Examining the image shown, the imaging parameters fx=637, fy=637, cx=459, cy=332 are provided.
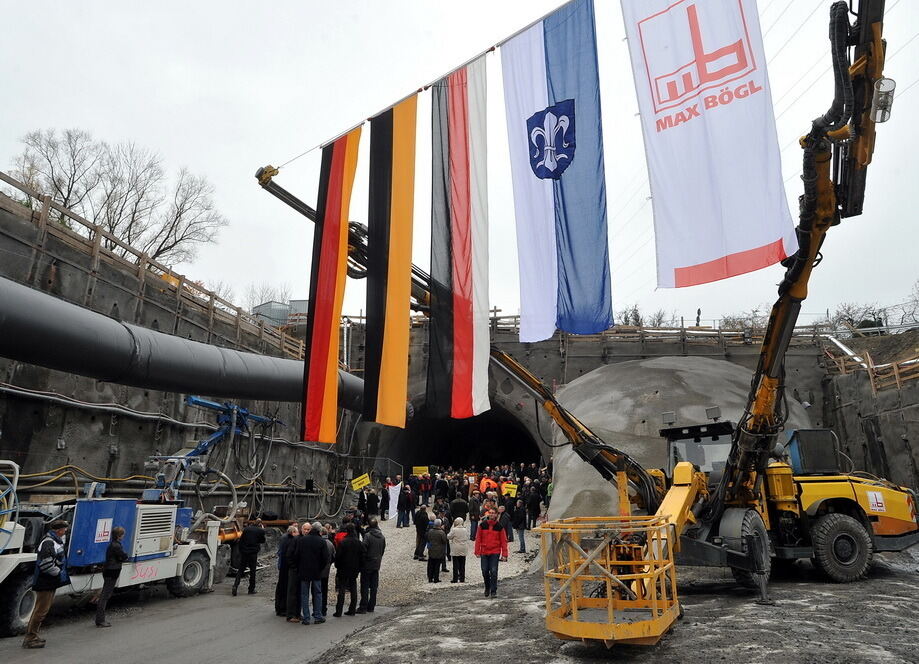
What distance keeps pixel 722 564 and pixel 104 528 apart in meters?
10.9

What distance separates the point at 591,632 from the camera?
7121 mm

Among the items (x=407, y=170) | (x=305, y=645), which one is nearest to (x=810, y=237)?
(x=407, y=170)

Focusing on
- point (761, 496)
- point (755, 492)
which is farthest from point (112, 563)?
point (761, 496)

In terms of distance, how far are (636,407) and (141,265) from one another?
61.5ft

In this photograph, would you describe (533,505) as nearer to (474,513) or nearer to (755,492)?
(474,513)

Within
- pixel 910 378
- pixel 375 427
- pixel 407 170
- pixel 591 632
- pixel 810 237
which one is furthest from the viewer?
pixel 375 427

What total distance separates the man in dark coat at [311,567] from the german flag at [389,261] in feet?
9.16

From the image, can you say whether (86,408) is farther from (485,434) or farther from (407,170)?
(485,434)

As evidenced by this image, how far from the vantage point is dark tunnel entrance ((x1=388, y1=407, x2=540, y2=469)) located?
4169cm

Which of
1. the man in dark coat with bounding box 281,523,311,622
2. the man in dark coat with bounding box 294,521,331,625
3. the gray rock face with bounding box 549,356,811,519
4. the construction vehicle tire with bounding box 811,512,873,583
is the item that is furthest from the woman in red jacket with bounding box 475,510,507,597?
the gray rock face with bounding box 549,356,811,519

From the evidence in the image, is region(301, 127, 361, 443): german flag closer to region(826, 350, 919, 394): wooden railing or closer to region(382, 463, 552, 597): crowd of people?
region(382, 463, 552, 597): crowd of people

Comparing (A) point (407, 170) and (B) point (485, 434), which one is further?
(B) point (485, 434)

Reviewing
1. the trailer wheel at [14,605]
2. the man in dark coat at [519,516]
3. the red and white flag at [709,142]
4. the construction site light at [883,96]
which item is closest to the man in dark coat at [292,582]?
the trailer wheel at [14,605]

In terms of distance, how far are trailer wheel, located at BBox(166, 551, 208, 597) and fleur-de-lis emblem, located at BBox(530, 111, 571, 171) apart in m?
11.5
